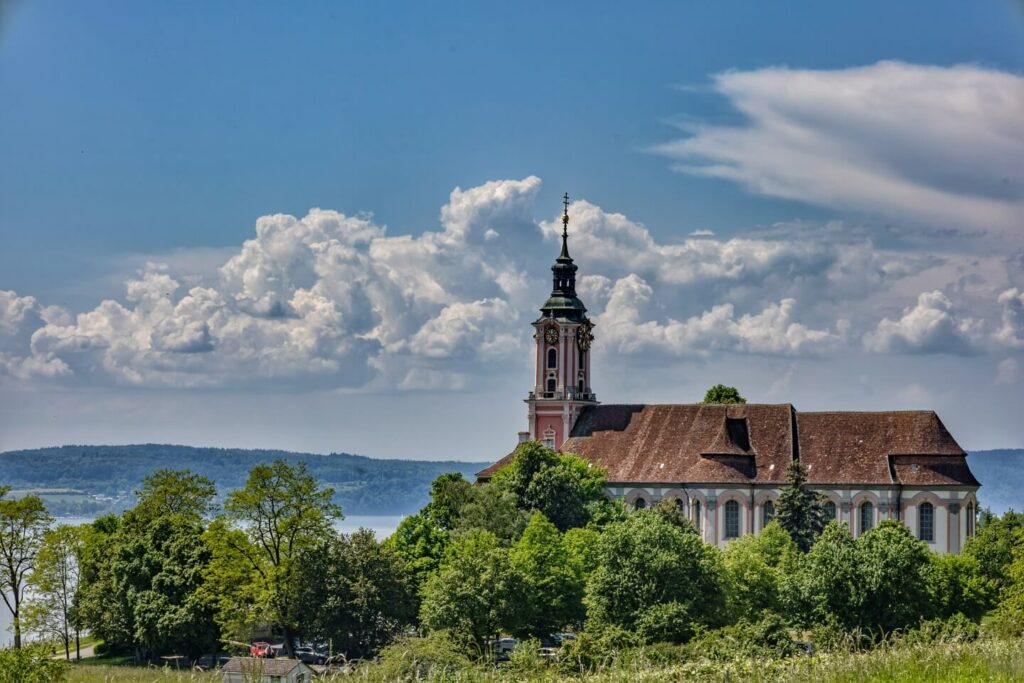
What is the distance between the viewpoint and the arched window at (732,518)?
77.2 m

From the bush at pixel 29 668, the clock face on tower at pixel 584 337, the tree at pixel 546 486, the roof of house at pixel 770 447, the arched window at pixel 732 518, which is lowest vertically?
the bush at pixel 29 668

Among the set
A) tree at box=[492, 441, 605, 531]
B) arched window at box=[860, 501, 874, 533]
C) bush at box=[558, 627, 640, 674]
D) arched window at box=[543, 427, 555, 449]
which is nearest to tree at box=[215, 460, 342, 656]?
bush at box=[558, 627, 640, 674]

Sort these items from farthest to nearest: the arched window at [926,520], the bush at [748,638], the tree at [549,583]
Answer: the arched window at [926,520] → the tree at [549,583] → the bush at [748,638]

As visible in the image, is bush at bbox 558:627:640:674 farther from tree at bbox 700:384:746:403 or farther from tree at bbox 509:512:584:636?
tree at bbox 700:384:746:403

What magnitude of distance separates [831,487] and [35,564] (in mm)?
38559

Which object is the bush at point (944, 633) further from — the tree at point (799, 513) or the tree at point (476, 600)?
the tree at point (799, 513)

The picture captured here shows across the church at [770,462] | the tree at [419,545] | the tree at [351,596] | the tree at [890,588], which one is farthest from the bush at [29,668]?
the church at [770,462]

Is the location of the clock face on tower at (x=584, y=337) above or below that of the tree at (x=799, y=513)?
above

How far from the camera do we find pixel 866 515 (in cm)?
7556

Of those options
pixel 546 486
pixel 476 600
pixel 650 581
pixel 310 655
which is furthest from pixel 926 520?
pixel 310 655

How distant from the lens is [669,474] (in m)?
78.8

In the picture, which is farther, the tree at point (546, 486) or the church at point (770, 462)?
the church at point (770, 462)

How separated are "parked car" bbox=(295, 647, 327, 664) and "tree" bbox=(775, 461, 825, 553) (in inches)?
1011

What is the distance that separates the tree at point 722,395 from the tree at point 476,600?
143 ft
